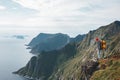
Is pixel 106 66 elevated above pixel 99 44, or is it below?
below

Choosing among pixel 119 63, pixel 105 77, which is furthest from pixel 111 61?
pixel 105 77

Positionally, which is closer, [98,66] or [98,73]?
[98,73]

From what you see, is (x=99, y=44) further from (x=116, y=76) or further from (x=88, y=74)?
(x=116, y=76)

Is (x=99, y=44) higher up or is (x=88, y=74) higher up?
(x=99, y=44)

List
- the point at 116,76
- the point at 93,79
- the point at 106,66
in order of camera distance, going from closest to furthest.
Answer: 1. the point at 116,76
2. the point at 93,79
3. the point at 106,66

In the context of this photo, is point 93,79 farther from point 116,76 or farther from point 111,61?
point 111,61

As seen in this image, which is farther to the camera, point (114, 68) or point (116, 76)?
point (114, 68)

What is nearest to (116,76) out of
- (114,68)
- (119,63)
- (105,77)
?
(105,77)

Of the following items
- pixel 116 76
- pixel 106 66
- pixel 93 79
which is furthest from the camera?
pixel 106 66
